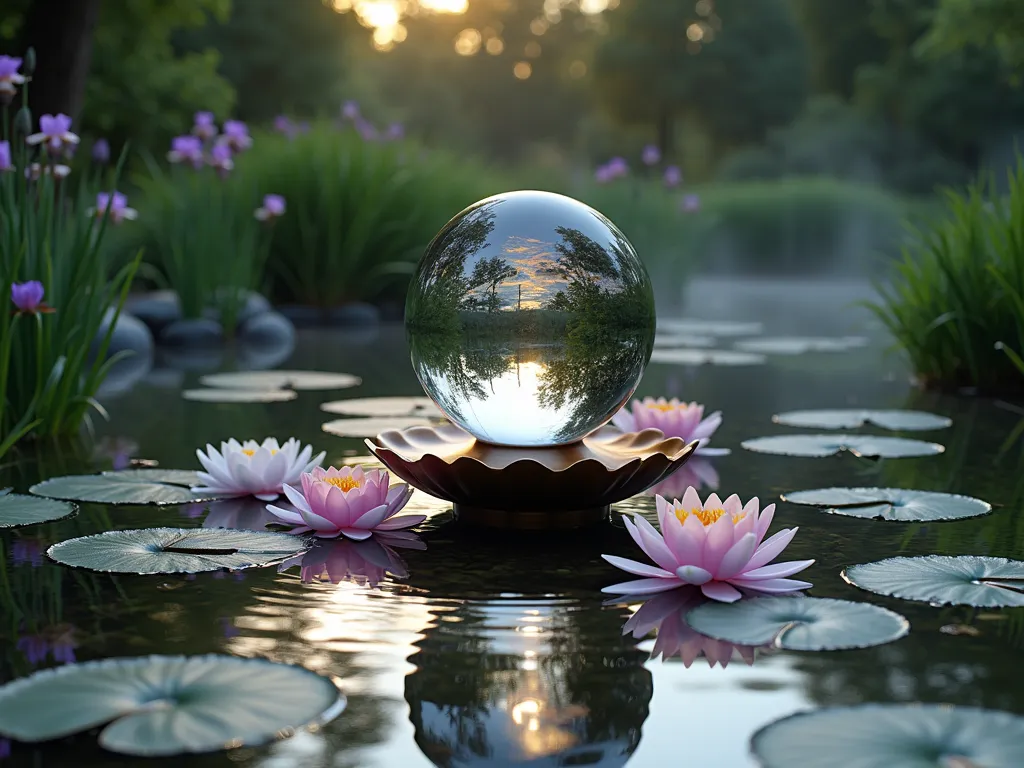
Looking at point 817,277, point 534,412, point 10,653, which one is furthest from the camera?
point 817,277

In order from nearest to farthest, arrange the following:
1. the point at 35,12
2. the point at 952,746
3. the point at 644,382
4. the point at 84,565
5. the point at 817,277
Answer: the point at 952,746, the point at 84,565, the point at 644,382, the point at 35,12, the point at 817,277

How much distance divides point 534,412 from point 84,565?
918mm

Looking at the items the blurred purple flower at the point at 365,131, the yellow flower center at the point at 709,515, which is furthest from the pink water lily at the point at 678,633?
the blurred purple flower at the point at 365,131

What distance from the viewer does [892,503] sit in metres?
2.54

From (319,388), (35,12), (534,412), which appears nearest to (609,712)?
(534,412)

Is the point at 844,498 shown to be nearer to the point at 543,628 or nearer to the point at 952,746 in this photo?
the point at 543,628

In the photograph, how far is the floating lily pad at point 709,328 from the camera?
306 inches

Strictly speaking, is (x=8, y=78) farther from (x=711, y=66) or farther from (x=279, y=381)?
(x=711, y=66)

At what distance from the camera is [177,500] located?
8.41ft

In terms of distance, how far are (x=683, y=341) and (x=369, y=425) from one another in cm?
379

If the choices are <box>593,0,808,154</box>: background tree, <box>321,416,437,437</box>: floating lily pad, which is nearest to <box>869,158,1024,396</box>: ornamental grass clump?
<box>321,416,437,437</box>: floating lily pad

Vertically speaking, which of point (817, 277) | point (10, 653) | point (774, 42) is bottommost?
point (10, 653)

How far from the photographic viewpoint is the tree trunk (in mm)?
6148

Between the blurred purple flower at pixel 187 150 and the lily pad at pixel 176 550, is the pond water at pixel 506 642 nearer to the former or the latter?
the lily pad at pixel 176 550
